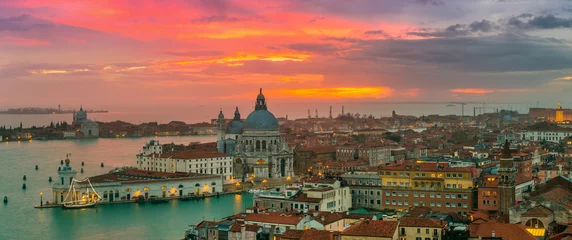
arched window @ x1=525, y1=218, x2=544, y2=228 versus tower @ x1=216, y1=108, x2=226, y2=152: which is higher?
tower @ x1=216, y1=108, x2=226, y2=152

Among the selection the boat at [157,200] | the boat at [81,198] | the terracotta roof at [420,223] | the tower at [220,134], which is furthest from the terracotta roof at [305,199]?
the tower at [220,134]

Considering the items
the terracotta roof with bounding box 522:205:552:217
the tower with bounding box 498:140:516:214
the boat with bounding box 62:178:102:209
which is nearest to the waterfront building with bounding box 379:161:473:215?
the tower with bounding box 498:140:516:214

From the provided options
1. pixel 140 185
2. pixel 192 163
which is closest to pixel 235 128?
pixel 192 163

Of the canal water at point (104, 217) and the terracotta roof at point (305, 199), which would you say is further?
the canal water at point (104, 217)

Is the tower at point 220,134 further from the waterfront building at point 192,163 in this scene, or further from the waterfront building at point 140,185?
the waterfront building at point 140,185

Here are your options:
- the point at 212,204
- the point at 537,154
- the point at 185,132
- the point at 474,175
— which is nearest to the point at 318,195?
the point at 474,175

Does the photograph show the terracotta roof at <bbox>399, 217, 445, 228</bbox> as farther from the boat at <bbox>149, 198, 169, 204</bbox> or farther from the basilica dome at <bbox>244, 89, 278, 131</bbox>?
the basilica dome at <bbox>244, 89, 278, 131</bbox>
